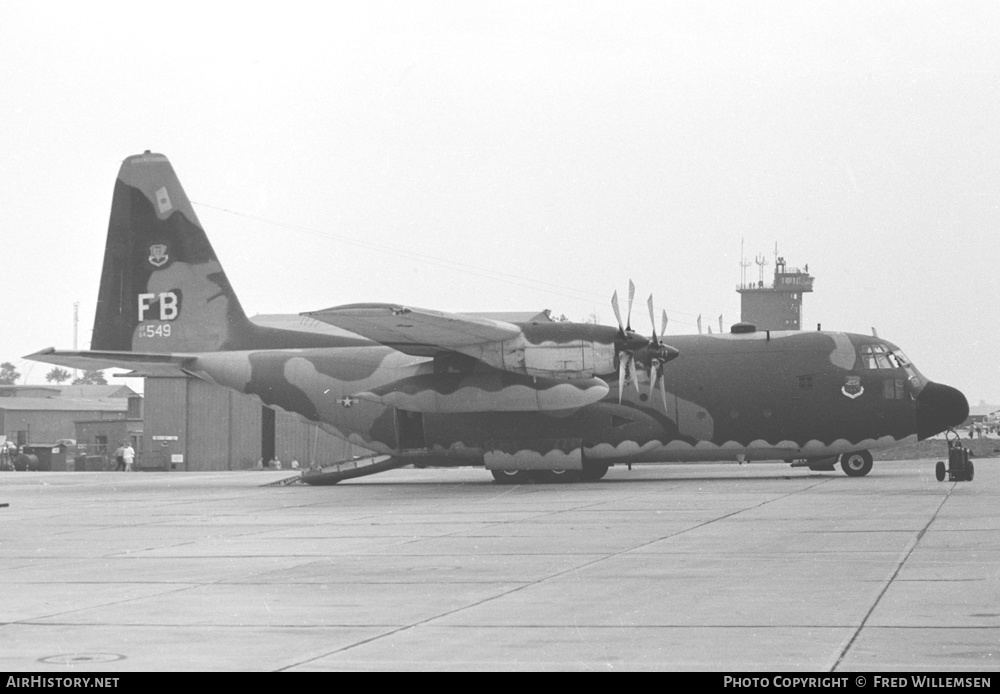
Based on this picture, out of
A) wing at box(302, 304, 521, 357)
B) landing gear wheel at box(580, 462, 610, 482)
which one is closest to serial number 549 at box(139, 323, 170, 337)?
wing at box(302, 304, 521, 357)

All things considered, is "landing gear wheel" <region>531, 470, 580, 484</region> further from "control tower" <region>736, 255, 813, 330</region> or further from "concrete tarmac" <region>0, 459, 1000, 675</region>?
"control tower" <region>736, 255, 813, 330</region>

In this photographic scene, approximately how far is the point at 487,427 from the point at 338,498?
4.97 metres

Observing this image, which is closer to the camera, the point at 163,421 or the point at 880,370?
the point at 880,370

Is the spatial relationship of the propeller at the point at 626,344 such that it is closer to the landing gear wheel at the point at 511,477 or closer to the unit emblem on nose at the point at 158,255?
the landing gear wheel at the point at 511,477

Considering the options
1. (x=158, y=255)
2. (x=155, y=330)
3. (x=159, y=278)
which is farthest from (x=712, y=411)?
(x=158, y=255)

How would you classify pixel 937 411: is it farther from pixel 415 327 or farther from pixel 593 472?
pixel 415 327

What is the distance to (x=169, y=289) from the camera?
32875 mm

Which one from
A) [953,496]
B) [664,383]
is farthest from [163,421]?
[953,496]

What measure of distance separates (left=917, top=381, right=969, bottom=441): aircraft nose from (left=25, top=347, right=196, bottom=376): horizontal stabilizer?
60.6ft

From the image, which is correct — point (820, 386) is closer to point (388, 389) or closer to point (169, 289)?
point (388, 389)

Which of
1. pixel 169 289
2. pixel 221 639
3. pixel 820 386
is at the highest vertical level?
pixel 169 289

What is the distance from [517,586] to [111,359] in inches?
825

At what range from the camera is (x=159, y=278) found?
108ft

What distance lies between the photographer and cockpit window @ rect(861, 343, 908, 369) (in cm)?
2922
